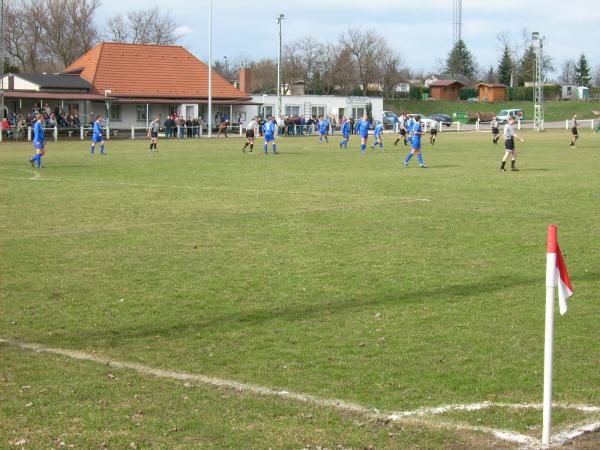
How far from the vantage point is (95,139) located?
137 feet

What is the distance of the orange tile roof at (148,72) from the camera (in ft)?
241

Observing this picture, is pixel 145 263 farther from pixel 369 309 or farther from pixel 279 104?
pixel 279 104

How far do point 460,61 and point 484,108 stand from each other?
35.4 meters

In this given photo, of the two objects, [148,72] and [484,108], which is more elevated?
[148,72]

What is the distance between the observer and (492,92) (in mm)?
120500

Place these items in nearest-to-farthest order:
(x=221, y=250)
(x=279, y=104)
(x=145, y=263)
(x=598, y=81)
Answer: (x=145, y=263) → (x=221, y=250) → (x=279, y=104) → (x=598, y=81)

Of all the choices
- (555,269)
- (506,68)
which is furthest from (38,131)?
(506,68)

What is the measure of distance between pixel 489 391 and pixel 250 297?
423 centimetres

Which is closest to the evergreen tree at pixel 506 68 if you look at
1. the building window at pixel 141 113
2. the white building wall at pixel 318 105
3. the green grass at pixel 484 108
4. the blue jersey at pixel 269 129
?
the green grass at pixel 484 108

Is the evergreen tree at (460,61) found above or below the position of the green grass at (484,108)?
above

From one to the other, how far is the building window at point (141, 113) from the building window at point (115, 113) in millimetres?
1537

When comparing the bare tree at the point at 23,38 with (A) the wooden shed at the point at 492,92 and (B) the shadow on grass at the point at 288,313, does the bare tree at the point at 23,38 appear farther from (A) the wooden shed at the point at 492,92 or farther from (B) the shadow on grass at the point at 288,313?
(B) the shadow on grass at the point at 288,313

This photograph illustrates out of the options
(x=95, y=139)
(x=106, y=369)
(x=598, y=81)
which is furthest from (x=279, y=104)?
(x=598, y=81)

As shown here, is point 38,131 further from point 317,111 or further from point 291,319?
point 317,111
